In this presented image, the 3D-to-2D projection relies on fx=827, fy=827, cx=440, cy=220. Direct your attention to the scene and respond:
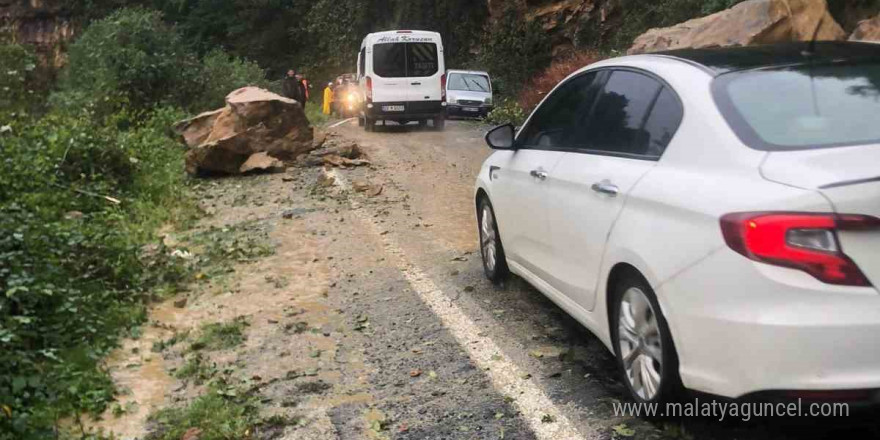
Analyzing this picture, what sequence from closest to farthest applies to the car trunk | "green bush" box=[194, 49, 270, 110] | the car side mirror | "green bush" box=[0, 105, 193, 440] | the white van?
1. the car trunk
2. "green bush" box=[0, 105, 193, 440]
3. the car side mirror
4. "green bush" box=[194, 49, 270, 110]
5. the white van

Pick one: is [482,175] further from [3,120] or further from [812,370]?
[3,120]

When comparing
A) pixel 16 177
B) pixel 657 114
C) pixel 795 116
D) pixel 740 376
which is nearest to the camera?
pixel 740 376

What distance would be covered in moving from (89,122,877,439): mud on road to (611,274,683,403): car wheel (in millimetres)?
198

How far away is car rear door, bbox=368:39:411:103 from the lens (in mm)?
21125

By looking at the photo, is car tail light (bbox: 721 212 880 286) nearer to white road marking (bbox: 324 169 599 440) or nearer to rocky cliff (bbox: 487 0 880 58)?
white road marking (bbox: 324 169 599 440)

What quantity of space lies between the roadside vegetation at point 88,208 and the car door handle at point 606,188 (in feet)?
9.36

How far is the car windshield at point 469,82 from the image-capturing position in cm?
2619

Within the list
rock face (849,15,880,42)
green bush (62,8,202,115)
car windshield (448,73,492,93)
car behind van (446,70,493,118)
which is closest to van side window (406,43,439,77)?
car behind van (446,70,493,118)

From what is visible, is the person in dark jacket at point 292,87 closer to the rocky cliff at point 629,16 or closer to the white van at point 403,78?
the white van at point 403,78

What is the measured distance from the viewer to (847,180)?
287 centimetres

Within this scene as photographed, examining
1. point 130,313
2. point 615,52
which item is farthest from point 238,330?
point 615,52

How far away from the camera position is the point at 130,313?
6156 mm

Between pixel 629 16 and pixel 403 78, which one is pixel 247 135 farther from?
pixel 629 16

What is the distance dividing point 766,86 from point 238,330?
3.81 metres
